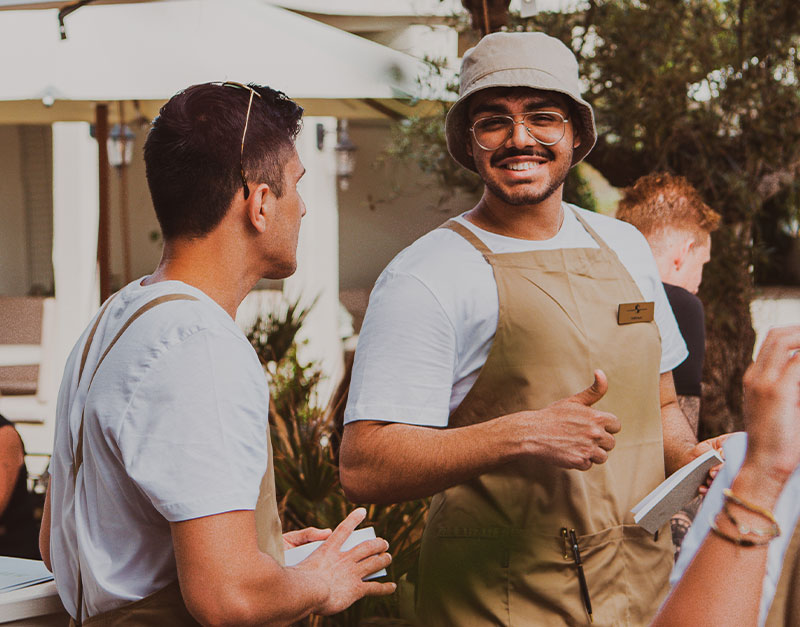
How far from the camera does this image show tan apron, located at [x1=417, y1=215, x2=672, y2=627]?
205cm

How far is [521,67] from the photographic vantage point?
2223 millimetres

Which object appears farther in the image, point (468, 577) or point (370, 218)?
point (370, 218)

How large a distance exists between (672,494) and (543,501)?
0.40 metres

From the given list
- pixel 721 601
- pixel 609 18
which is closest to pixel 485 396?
pixel 721 601

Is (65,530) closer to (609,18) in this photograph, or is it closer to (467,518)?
(467,518)

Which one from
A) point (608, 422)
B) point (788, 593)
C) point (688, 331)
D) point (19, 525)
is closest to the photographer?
point (788, 593)

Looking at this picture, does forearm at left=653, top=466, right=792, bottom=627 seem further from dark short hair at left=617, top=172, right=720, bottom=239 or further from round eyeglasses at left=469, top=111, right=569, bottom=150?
dark short hair at left=617, top=172, right=720, bottom=239

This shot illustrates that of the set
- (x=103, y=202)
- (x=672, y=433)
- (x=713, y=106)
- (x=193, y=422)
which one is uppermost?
(x=713, y=106)

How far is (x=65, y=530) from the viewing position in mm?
1558

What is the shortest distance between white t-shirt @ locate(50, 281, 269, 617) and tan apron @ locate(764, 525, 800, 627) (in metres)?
0.69

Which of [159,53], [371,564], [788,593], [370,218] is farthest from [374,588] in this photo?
[370,218]

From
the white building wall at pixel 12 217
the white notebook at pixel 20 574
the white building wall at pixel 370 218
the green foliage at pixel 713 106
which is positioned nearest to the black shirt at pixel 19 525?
the white notebook at pixel 20 574

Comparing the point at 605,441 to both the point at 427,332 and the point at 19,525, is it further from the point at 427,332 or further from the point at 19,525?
the point at 19,525

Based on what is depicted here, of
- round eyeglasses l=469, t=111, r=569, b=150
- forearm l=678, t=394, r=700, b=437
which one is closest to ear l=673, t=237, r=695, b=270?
forearm l=678, t=394, r=700, b=437
